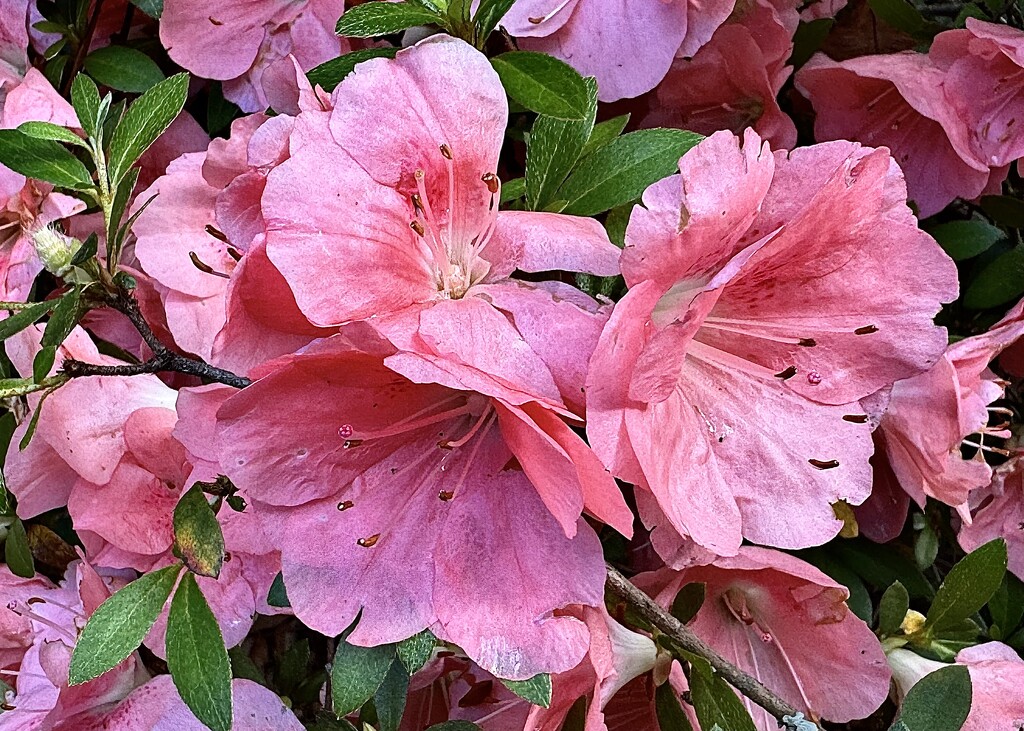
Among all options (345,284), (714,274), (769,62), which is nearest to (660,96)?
(769,62)

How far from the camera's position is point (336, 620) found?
607mm

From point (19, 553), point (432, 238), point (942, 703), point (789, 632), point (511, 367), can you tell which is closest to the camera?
point (511, 367)

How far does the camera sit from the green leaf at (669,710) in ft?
2.52

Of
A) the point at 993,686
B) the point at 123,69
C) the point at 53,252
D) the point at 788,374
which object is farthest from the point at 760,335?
the point at 123,69

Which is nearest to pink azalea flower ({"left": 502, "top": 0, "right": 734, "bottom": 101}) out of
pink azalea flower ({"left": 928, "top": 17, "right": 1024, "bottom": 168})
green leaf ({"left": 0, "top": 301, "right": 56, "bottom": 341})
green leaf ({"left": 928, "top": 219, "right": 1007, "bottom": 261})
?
pink azalea flower ({"left": 928, "top": 17, "right": 1024, "bottom": 168})

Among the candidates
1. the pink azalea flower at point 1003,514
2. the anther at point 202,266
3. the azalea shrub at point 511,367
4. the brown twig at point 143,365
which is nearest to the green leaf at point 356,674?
the azalea shrub at point 511,367

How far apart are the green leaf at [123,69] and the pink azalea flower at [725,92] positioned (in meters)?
0.53

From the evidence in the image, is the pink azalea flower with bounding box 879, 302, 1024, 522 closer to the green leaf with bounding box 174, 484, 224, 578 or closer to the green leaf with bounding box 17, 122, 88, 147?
the green leaf with bounding box 174, 484, 224, 578

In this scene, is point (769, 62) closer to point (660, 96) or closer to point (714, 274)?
point (660, 96)

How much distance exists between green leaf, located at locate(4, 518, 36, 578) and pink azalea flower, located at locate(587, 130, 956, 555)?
66cm

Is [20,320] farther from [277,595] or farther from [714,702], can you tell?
[714,702]

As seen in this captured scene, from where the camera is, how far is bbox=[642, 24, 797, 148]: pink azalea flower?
3.15 feet

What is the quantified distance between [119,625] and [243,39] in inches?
23.6

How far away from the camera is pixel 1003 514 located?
1008mm
